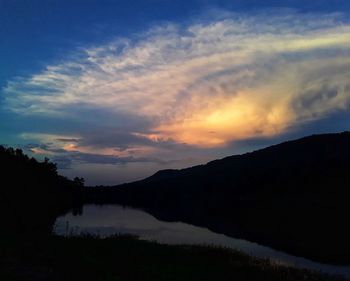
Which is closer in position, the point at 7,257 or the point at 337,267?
the point at 7,257

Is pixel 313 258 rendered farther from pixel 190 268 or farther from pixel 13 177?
pixel 13 177

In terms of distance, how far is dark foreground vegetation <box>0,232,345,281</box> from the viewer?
24402 mm

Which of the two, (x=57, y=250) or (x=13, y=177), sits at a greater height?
(x=13, y=177)

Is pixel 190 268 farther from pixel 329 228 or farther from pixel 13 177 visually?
pixel 13 177

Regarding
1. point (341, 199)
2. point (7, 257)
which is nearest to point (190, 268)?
point (7, 257)

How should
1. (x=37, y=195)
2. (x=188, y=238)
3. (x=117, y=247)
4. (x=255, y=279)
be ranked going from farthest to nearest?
(x=37, y=195), (x=188, y=238), (x=117, y=247), (x=255, y=279)

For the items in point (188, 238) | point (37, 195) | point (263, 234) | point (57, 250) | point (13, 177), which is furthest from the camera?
point (37, 195)

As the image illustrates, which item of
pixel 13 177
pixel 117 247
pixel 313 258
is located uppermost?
pixel 13 177

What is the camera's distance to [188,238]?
72.4 m

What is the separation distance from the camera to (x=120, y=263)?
2870 centimetres

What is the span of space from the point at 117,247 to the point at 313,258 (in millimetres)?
29508

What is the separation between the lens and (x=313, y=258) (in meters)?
55.2

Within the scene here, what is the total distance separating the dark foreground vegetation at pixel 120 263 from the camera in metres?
24.4

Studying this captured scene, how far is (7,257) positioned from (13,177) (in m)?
98.2
